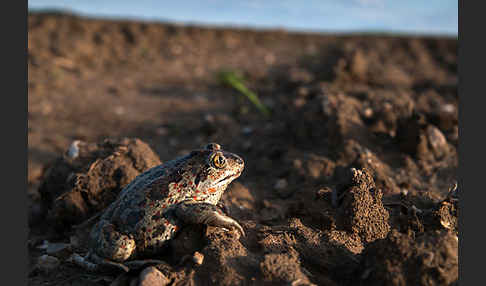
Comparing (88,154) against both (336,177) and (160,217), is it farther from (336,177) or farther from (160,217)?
(336,177)

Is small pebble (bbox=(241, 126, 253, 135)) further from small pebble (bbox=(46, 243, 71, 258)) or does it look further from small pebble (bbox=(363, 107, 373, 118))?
small pebble (bbox=(46, 243, 71, 258))

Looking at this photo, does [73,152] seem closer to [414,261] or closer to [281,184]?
[281,184]

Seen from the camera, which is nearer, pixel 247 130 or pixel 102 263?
pixel 102 263

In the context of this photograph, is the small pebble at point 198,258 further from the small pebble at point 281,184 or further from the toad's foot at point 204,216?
the small pebble at point 281,184

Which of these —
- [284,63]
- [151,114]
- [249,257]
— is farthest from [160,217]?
[284,63]

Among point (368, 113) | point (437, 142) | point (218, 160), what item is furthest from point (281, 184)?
point (437, 142)

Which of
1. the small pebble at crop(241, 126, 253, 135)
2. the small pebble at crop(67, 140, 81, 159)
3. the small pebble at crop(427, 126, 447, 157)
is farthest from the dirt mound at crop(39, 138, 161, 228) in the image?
the small pebble at crop(427, 126, 447, 157)
